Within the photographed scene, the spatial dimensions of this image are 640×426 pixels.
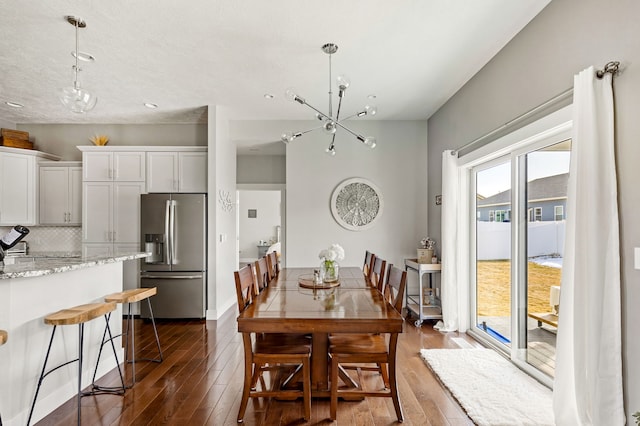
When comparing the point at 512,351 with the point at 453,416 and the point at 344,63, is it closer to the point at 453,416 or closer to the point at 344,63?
the point at 453,416

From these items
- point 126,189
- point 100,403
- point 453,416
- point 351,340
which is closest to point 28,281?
point 100,403

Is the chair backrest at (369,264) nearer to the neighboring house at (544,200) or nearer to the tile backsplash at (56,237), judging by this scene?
the neighboring house at (544,200)

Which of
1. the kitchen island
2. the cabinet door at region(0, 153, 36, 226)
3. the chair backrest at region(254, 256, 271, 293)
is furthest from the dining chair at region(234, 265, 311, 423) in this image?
the cabinet door at region(0, 153, 36, 226)

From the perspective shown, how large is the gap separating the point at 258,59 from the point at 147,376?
2.93 m

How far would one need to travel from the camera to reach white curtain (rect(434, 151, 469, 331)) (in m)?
4.30


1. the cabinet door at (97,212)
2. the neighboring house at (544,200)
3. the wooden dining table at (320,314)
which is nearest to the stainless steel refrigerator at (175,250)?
the cabinet door at (97,212)

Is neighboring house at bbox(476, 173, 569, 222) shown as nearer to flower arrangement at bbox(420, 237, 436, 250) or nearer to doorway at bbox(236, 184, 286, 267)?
flower arrangement at bbox(420, 237, 436, 250)

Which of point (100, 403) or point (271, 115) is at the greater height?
point (271, 115)

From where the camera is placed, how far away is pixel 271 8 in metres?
2.61

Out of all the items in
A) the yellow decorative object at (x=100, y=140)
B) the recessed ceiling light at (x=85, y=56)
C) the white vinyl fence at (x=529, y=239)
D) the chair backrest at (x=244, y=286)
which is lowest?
the chair backrest at (x=244, y=286)

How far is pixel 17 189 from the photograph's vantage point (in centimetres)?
509

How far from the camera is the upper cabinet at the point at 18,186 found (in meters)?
4.99

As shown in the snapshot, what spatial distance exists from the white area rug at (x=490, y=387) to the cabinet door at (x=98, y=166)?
185 inches

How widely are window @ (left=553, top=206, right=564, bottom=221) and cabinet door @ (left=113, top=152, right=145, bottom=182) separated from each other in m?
4.91
